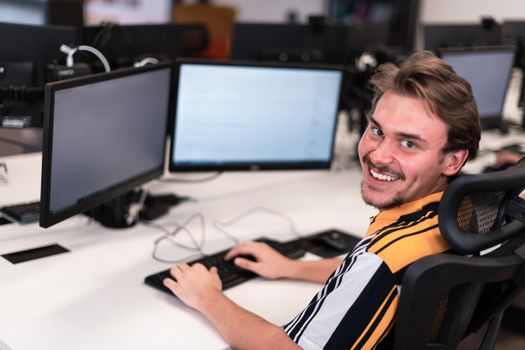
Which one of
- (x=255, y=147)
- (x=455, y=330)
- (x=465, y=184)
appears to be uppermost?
(x=465, y=184)

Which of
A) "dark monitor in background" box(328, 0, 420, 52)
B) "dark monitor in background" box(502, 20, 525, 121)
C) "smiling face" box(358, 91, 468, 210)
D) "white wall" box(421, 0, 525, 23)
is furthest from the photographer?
"dark monitor in background" box(328, 0, 420, 52)

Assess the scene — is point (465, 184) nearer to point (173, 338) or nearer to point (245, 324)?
point (245, 324)

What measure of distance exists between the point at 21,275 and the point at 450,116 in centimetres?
102

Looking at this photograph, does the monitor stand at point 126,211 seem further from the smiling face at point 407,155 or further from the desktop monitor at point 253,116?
the smiling face at point 407,155

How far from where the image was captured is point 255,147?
83.1 inches

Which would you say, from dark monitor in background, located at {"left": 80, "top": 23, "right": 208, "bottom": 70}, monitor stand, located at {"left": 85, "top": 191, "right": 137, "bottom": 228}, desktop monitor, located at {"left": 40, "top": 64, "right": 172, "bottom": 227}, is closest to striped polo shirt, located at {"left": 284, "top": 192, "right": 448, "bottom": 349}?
desktop monitor, located at {"left": 40, "top": 64, "right": 172, "bottom": 227}

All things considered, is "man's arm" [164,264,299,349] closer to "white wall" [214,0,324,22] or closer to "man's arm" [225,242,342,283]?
"man's arm" [225,242,342,283]

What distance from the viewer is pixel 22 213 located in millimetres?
1828

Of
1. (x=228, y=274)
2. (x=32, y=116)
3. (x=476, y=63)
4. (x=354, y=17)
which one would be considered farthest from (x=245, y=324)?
(x=354, y=17)

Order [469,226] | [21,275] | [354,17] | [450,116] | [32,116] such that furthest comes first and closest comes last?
[354,17] → [32,116] → [21,275] → [450,116] → [469,226]

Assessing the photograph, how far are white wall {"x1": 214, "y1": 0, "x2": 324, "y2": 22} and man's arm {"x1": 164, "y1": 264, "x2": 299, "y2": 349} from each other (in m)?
5.39

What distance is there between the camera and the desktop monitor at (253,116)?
198 centimetres

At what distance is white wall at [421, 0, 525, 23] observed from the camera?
5727mm

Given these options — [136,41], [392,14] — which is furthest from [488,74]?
[392,14]
